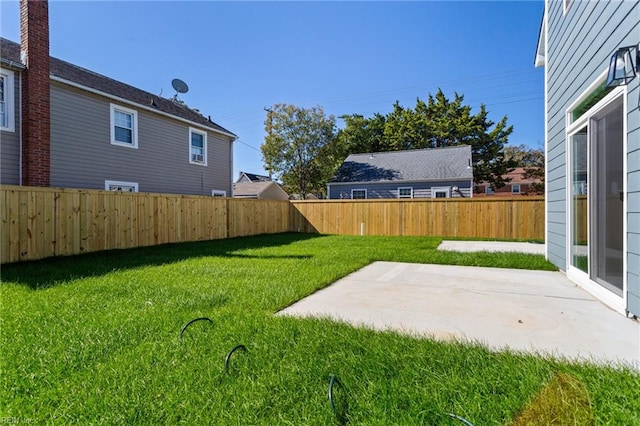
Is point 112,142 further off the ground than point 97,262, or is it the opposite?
point 112,142

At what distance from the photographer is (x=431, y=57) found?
1257 cm

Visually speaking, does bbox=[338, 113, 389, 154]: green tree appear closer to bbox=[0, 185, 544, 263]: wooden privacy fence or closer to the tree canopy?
the tree canopy

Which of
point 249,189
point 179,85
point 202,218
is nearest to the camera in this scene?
point 202,218

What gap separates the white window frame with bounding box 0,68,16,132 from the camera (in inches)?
285

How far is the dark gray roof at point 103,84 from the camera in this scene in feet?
26.6

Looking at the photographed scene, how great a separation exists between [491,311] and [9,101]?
1032cm

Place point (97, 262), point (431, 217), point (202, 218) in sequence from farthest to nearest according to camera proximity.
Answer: point (431, 217), point (202, 218), point (97, 262)

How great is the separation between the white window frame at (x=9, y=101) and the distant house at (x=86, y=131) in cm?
2

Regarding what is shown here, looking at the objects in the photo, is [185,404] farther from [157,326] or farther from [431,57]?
[431,57]

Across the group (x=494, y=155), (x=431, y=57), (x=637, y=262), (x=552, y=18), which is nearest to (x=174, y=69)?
(x=431, y=57)

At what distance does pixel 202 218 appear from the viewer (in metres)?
9.48

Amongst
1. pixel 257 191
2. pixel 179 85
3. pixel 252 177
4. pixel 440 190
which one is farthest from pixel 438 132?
pixel 252 177

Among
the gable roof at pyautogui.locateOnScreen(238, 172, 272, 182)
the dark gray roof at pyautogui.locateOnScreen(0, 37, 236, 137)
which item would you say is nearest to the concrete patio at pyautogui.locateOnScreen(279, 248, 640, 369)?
the dark gray roof at pyautogui.locateOnScreen(0, 37, 236, 137)

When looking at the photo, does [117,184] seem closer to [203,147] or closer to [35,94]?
[35,94]
